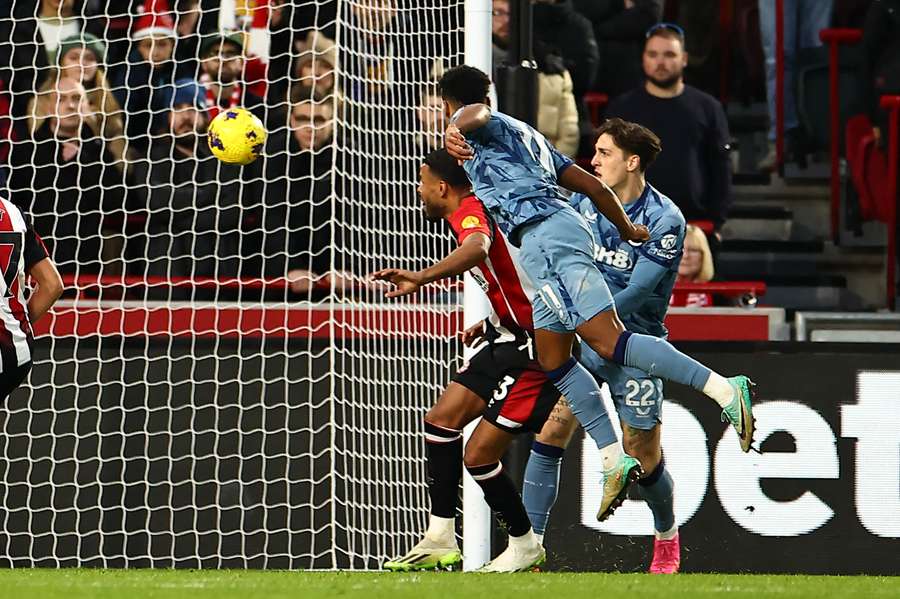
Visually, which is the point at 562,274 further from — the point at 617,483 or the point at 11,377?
the point at 11,377

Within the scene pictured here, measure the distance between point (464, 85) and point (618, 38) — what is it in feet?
18.6

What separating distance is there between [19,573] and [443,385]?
8.23 feet

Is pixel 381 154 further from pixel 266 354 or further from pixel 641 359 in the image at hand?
pixel 641 359

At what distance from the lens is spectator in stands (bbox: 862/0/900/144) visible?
1180cm

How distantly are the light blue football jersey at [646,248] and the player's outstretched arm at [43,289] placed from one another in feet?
6.91

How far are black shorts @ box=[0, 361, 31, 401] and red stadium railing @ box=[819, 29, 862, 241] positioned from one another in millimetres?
6493

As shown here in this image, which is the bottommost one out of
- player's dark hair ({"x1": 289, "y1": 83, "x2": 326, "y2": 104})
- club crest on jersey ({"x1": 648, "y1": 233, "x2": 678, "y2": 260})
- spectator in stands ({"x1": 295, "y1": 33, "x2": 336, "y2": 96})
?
player's dark hair ({"x1": 289, "y1": 83, "x2": 326, "y2": 104})

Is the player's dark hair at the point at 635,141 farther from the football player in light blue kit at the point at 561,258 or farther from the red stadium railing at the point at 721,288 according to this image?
the red stadium railing at the point at 721,288

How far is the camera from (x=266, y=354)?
8156 mm

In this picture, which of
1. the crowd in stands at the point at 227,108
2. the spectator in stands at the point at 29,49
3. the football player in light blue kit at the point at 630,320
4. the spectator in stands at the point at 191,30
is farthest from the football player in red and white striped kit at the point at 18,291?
the spectator in stands at the point at 191,30

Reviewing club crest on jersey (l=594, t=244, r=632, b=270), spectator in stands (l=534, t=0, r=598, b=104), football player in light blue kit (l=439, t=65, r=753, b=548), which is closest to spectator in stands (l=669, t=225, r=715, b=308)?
spectator in stands (l=534, t=0, r=598, b=104)

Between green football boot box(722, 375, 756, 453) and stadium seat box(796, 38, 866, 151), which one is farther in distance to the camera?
stadium seat box(796, 38, 866, 151)

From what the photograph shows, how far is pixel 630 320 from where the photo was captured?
7.10 m

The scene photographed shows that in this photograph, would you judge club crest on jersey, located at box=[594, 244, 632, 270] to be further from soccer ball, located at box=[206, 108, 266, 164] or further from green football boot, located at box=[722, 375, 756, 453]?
soccer ball, located at box=[206, 108, 266, 164]
